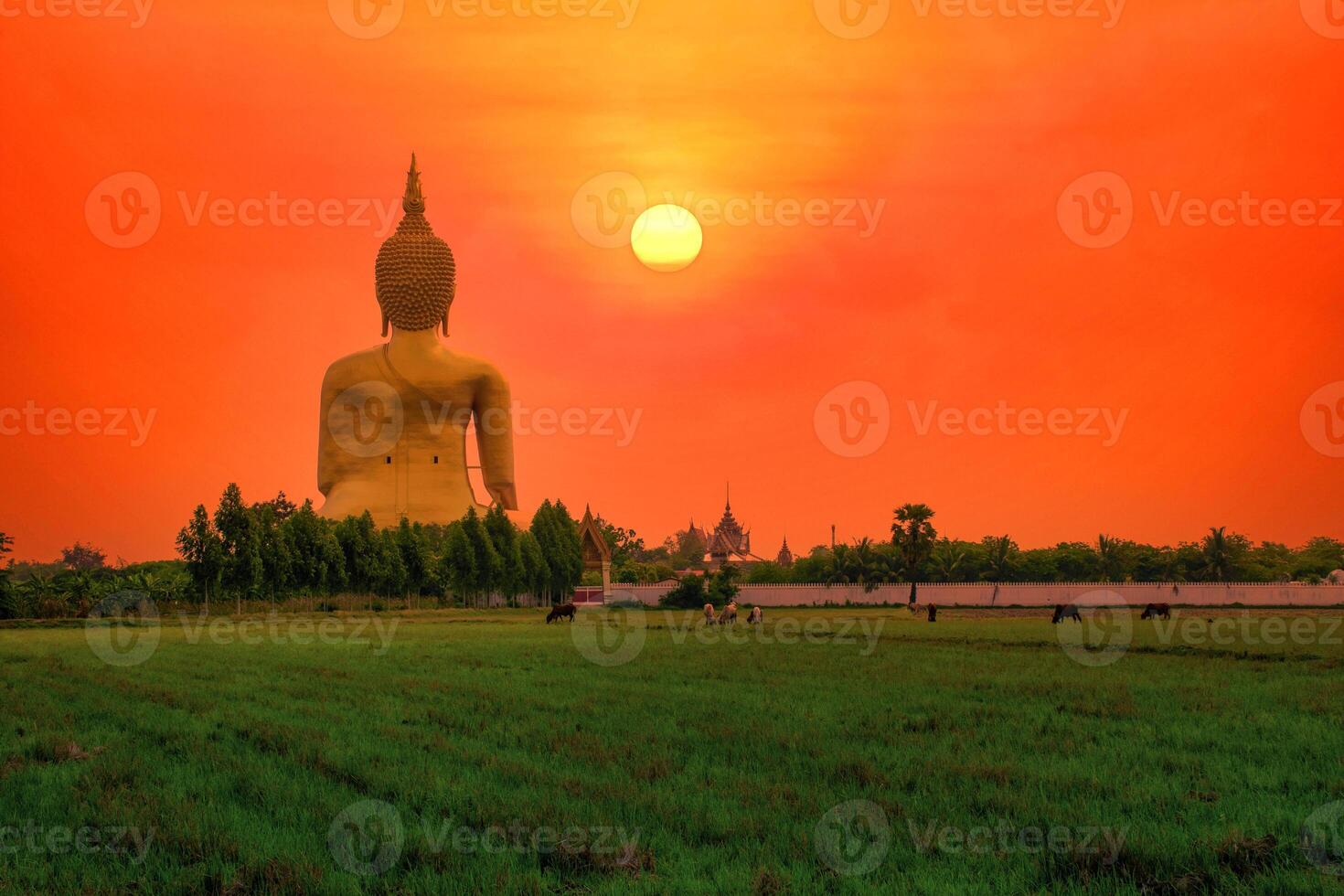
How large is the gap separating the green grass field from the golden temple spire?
74.7 meters

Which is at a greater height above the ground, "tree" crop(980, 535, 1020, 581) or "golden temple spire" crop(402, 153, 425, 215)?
"golden temple spire" crop(402, 153, 425, 215)

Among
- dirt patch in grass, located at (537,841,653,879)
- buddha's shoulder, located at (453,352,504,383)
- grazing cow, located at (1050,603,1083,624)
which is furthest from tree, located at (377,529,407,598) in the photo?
dirt patch in grass, located at (537,841,653,879)

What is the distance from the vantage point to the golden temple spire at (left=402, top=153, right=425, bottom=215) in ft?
306

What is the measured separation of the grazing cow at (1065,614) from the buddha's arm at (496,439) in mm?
56502

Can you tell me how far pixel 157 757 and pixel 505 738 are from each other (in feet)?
11.8

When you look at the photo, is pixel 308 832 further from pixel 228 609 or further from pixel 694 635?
pixel 228 609

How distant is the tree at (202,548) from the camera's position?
174 ft

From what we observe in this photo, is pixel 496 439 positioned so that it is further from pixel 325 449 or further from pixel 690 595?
pixel 690 595

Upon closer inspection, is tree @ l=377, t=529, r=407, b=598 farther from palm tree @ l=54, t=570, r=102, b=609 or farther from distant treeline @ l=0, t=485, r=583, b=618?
palm tree @ l=54, t=570, r=102, b=609

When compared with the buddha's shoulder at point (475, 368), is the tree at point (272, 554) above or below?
below

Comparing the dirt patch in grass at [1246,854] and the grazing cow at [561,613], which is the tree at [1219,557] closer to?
the grazing cow at [561,613]

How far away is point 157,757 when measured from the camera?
12.7m

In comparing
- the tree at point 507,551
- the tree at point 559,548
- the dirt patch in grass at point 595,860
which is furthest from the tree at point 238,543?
the dirt patch in grass at point 595,860

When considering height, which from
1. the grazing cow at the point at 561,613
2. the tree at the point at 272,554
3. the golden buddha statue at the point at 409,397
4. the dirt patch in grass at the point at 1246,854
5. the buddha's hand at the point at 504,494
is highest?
the golden buddha statue at the point at 409,397
